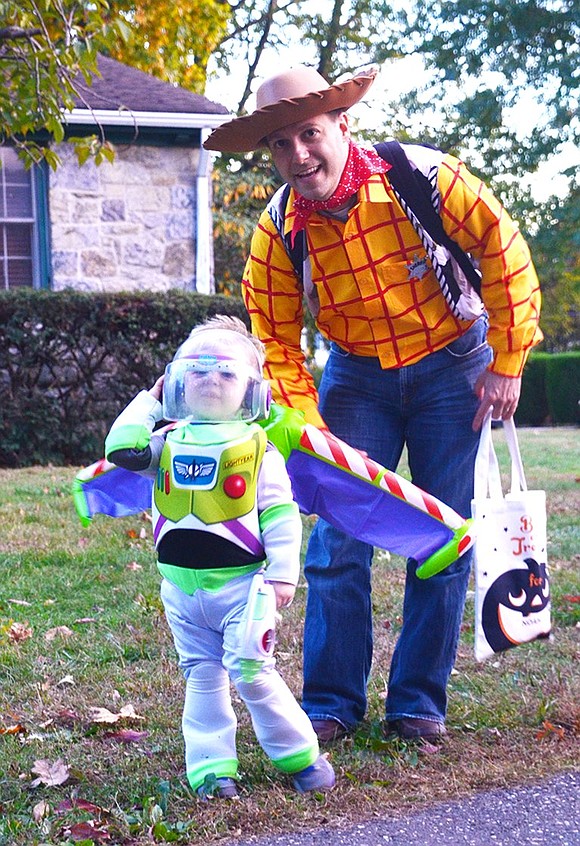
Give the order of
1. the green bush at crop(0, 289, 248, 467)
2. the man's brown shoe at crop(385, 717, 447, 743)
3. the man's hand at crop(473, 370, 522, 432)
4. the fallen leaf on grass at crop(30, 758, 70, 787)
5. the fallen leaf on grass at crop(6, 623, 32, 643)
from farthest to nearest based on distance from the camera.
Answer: the green bush at crop(0, 289, 248, 467) → the fallen leaf on grass at crop(6, 623, 32, 643) → the man's brown shoe at crop(385, 717, 447, 743) → the man's hand at crop(473, 370, 522, 432) → the fallen leaf on grass at crop(30, 758, 70, 787)

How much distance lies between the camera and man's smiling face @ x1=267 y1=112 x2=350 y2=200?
307 cm

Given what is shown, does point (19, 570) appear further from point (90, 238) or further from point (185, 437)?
point (90, 238)

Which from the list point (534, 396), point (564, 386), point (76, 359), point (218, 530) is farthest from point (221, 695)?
point (534, 396)

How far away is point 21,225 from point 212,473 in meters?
9.81

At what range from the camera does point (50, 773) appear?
3.17 metres

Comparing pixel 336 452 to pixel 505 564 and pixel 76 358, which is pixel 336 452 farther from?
pixel 76 358

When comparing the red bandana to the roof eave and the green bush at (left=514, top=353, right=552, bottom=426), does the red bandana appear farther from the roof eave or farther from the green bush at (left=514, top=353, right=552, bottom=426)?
the green bush at (left=514, top=353, right=552, bottom=426)

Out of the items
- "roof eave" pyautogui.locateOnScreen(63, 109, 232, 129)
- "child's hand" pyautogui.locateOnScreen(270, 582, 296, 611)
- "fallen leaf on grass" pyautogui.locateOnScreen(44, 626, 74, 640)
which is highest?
"roof eave" pyautogui.locateOnScreen(63, 109, 232, 129)

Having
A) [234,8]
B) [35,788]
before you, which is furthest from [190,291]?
[234,8]

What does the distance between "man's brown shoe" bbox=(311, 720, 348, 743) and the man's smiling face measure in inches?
65.0

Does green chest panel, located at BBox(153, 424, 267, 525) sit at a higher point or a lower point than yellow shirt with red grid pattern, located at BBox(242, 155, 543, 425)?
lower

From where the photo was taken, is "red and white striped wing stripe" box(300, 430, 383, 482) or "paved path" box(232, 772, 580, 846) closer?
"paved path" box(232, 772, 580, 846)

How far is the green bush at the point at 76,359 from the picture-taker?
10.3 metres

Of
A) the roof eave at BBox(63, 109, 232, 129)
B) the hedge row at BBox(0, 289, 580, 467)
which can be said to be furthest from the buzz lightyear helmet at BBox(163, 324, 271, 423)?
the roof eave at BBox(63, 109, 232, 129)
